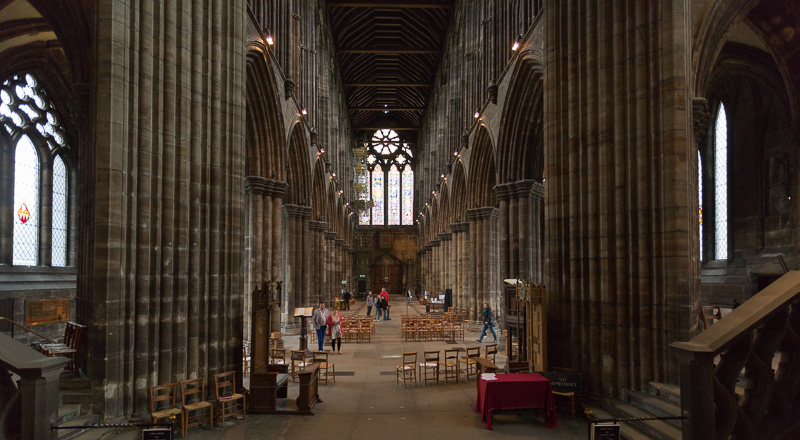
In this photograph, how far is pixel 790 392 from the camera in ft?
15.0

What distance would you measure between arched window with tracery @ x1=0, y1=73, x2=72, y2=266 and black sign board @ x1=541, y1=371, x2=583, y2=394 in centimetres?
1506

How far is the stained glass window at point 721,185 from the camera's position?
54.1 feet

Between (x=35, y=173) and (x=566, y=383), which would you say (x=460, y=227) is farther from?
(x=566, y=383)

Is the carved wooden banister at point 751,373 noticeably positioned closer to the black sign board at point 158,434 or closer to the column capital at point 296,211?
the black sign board at point 158,434

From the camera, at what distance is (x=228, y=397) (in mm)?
8898

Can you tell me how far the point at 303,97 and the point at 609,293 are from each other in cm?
1829

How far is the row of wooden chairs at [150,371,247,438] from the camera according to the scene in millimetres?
8094

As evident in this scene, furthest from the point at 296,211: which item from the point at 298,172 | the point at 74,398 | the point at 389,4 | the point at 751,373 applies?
the point at 751,373

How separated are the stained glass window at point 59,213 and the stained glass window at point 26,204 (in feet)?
1.95

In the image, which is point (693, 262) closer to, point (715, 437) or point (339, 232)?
point (715, 437)

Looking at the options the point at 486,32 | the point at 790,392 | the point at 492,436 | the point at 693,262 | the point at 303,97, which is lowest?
the point at 492,436

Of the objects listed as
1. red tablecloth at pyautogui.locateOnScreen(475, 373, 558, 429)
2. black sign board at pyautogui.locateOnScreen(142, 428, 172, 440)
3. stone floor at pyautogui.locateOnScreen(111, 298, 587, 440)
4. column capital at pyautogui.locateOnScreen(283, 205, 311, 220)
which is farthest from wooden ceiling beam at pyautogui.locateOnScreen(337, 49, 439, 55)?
black sign board at pyautogui.locateOnScreen(142, 428, 172, 440)

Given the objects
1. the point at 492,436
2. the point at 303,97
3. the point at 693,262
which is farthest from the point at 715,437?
the point at 303,97

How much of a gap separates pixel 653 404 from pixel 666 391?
0.29m
